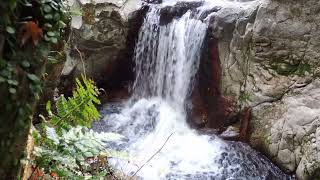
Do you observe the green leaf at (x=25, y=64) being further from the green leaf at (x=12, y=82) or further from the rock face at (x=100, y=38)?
the rock face at (x=100, y=38)

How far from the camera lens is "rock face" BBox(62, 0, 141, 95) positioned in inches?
331

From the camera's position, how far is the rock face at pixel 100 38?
27.6 feet

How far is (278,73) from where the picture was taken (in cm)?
678

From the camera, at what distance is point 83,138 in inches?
112

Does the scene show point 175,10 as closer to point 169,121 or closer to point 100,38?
point 100,38

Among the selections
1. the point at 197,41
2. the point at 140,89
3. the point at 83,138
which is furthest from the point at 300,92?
the point at 83,138

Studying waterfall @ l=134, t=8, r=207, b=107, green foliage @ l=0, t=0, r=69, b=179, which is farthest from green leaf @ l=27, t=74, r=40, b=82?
waterfall @ l=134, t=8, r=207, b=107

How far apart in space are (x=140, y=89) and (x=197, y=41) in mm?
1977

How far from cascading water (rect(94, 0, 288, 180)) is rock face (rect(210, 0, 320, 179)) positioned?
431mm

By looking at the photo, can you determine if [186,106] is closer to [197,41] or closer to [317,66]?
[197,41]

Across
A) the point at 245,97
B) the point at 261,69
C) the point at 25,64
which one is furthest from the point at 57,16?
the point at 245,97

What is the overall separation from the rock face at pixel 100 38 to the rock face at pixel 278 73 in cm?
243

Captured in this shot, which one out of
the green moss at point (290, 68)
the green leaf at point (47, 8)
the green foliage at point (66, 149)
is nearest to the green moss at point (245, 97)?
the green moss at point (290, 68)

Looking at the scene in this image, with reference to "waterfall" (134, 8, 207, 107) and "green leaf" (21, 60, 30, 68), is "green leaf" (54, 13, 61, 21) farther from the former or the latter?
"waterfall" (134, 8, 207, 107)
